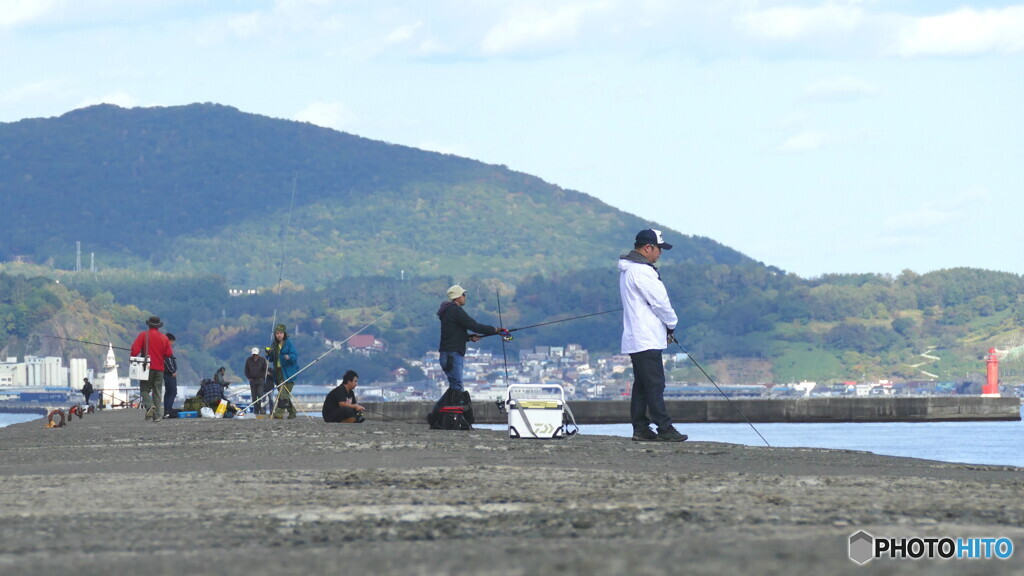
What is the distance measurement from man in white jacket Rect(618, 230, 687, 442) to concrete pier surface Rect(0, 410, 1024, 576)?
1.24m

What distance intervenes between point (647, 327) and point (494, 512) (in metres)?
6.13

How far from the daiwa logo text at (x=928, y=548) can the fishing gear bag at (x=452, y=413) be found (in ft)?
34.9

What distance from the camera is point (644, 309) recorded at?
12.4 m

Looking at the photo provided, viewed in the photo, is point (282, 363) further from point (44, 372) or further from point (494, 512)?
point (44, 372)

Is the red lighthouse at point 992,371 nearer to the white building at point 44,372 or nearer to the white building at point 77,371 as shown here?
the white building at point 77,371

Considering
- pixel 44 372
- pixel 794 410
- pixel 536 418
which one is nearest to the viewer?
pixel 536 418

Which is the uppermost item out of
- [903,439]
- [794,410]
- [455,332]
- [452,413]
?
[455,332]

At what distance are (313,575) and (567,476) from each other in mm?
4120

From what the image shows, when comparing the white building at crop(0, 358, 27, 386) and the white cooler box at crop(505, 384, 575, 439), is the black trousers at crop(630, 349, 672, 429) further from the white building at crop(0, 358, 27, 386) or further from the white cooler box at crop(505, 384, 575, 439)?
the white building at crop(0, 358, 27, 386)

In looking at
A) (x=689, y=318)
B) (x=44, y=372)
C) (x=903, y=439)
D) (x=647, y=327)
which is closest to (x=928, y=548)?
(x=647, y=327)

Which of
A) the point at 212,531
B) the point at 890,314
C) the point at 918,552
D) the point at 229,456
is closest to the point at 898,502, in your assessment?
the point at 918,552

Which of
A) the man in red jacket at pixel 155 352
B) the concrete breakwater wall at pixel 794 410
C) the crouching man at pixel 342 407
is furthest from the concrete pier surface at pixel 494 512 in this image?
the concrete breakwater wall at pixel 794 410

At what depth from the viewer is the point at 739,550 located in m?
4.68

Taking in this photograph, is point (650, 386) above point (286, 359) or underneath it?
underneath
